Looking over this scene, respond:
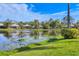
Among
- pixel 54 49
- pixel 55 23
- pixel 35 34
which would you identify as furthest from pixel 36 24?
pixel 54 49

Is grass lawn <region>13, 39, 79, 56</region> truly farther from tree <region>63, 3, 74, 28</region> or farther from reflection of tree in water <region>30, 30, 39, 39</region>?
tree <region>63, 3, 74, 28</region>

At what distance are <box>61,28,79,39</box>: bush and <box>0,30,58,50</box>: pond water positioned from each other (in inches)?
8.3

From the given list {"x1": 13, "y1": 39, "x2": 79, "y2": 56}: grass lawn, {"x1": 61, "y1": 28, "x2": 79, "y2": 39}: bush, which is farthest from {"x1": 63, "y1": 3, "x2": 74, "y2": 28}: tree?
{"x1": 13, "y1": 39, "x2": 79, "y2": 56}: grass lawn

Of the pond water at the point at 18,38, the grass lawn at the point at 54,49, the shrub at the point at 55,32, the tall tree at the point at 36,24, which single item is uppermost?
the tall tree at the point at 36,24

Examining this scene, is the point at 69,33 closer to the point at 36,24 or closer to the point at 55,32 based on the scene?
the point at 55,32

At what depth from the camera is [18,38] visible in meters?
3.82

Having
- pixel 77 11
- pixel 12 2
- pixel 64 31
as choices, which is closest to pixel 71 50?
pixel 64 31

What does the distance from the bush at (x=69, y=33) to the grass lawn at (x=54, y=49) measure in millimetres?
52

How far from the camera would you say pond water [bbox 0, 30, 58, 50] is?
12.5 ft

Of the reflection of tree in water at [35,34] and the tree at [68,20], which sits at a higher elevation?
the tree at [68,20]

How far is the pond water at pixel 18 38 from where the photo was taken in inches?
150

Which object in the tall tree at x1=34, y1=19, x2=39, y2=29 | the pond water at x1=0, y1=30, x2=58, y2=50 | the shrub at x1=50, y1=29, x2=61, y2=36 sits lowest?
the pond water at x1=0, y1=30, x2=58, y2=50

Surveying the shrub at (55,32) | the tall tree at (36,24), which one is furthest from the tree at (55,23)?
the tall tree at (36,24)

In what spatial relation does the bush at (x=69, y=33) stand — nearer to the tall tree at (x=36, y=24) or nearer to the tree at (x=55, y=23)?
the tree at (x=55, y=23)
